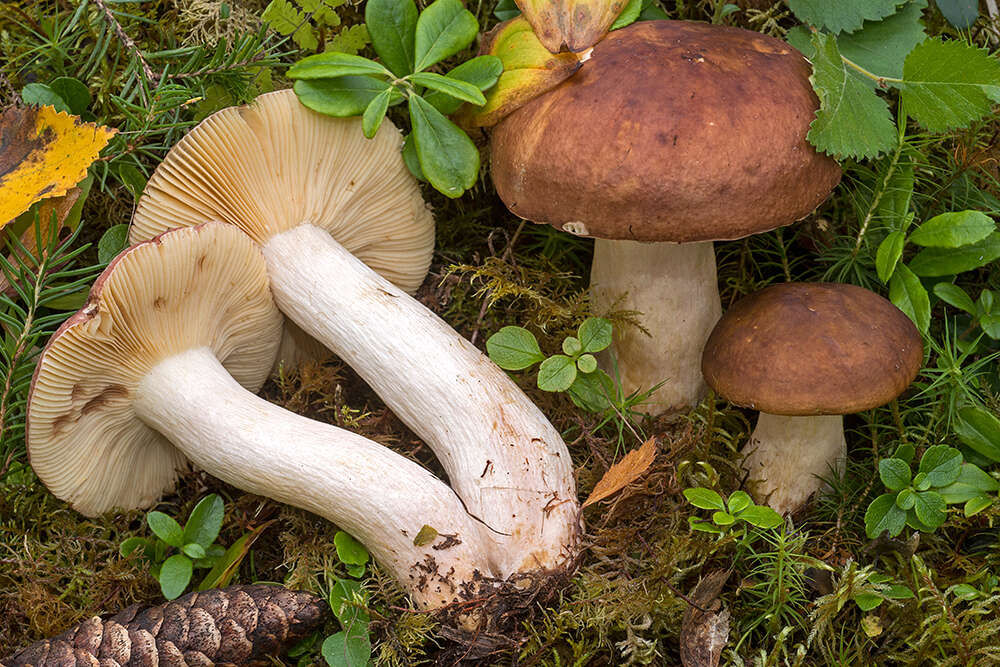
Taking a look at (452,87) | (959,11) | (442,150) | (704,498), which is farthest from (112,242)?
(959,11)

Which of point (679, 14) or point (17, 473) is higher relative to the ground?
point (679, 14)

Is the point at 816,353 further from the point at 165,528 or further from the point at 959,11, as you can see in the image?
the point at 165,528

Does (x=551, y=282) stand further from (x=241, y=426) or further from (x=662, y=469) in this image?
(x=241, y=426)

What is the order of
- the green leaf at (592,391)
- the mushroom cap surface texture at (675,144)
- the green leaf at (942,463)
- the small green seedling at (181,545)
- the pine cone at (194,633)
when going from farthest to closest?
the green leaf at (592,391)
the small green seedling at (181,545)
the green leaf at (942,463)
the pine cone at (194,633)
the mushroom cap surface texture at (675,144)

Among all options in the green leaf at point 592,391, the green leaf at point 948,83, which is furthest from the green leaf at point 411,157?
the green leaf at point 948,83

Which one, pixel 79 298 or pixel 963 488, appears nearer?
pixel 963 488

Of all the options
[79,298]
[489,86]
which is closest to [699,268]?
[489,86]

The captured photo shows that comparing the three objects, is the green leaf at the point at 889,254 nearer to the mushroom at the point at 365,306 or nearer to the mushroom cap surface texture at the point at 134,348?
the mushroom at the point at 365,306
